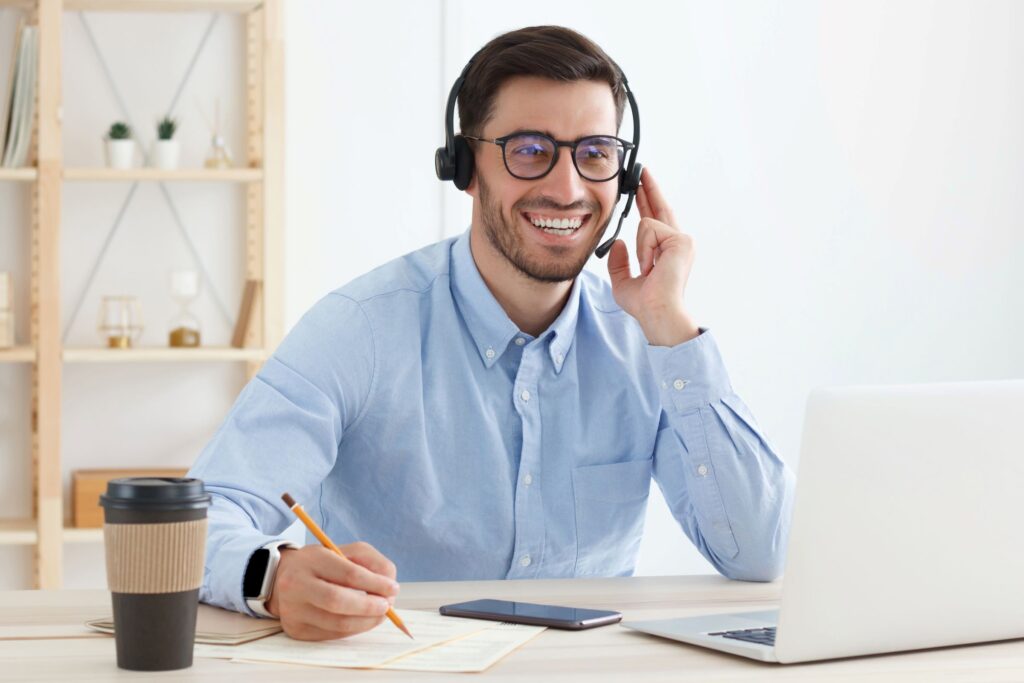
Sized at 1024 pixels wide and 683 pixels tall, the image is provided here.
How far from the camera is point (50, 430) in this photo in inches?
115

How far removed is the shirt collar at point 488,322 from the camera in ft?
5.81

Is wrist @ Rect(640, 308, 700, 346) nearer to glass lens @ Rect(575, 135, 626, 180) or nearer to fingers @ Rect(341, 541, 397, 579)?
glass lens @ Rect(575, 135, 626, 180)

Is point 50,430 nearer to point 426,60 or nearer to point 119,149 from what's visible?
point 119,149

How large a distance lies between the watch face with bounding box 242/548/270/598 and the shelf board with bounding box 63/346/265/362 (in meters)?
1.82

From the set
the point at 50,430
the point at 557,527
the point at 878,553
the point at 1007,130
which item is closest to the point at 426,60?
the point at 50,430

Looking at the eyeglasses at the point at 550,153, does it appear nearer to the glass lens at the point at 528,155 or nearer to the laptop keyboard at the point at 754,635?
the glass lens at the point at 528,155

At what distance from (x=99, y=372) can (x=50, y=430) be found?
10.4 inches

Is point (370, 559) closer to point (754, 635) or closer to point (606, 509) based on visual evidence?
point (754, 635)

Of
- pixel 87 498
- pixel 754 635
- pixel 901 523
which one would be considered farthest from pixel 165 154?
pixel 901 523

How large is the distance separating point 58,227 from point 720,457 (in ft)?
6.28

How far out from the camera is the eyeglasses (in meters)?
1.74

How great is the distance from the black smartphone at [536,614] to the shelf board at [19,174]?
2019 mm

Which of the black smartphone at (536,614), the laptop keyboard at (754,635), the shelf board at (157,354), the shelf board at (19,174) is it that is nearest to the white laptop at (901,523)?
→ the laptop keyboard at (754,635)

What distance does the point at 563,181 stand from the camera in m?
1.75
